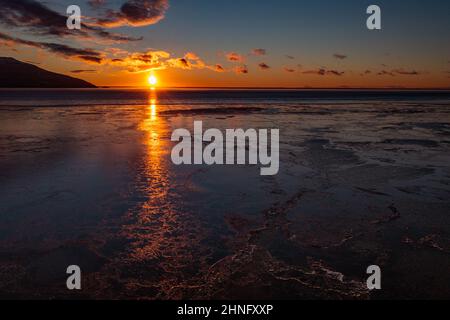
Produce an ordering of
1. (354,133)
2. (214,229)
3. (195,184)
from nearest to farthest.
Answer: (214,229), (195,184), (354,133)

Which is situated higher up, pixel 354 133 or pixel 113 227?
pixel 354 133

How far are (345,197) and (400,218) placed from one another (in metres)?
1.37

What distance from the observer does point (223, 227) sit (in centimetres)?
624

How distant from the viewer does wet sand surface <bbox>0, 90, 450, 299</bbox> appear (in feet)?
14.9

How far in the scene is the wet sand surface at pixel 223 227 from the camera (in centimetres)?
455

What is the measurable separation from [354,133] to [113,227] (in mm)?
14514

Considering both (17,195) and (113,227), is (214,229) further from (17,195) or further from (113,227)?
(17,195)

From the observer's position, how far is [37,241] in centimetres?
564

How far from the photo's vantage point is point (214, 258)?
5.18 meters

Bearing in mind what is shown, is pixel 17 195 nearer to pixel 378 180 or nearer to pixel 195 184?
pixel 195 184

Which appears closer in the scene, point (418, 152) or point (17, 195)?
point (17, 195)
